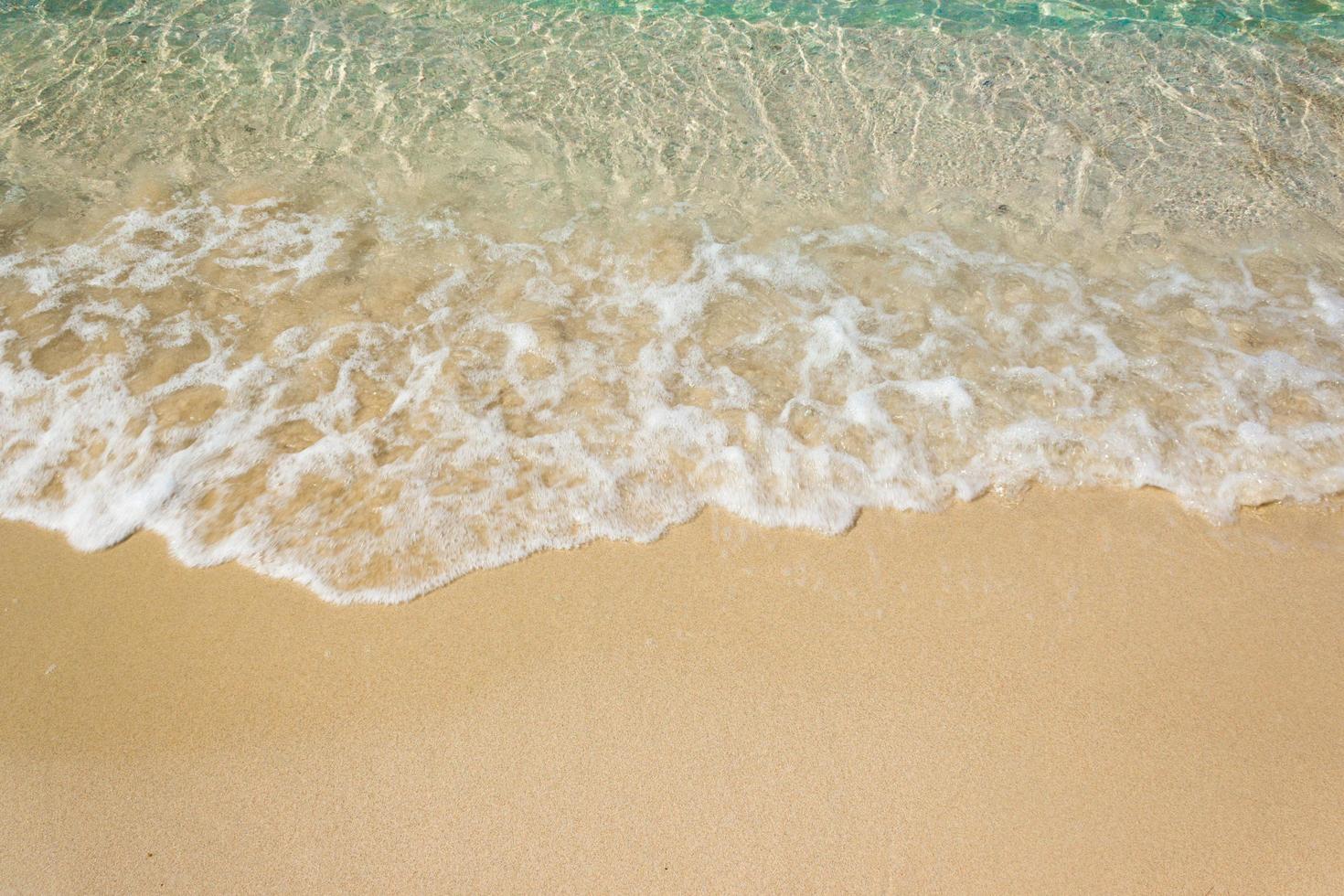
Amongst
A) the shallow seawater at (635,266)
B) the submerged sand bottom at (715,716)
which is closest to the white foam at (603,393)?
the shallow seawater at (635,266)

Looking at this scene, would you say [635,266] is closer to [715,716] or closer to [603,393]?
[603,393]

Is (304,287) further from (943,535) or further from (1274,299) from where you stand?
(1274,299)

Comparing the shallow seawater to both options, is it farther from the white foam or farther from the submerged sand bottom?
the submerged sand bottom

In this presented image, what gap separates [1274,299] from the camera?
3.89 meters

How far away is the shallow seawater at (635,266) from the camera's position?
3059 mm

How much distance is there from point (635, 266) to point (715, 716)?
92.2 inches

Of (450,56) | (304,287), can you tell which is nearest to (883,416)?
(304,287)

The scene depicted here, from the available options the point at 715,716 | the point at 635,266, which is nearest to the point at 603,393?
the point at 635,266

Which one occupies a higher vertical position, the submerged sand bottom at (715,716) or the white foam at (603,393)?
the white foam at (603,393)

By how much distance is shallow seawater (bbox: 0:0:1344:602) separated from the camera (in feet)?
10.0

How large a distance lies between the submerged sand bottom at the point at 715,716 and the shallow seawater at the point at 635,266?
20cm

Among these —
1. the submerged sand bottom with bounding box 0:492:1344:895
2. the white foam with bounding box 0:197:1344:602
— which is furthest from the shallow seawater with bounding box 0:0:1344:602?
the submerged sand bottom with bounding box 0:492:1344:895

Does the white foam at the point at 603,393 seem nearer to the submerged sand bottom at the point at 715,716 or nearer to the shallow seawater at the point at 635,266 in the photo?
the shallow seawater at the point at 635,266

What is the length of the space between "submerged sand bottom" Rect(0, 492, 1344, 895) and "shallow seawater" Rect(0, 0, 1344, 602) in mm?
202
